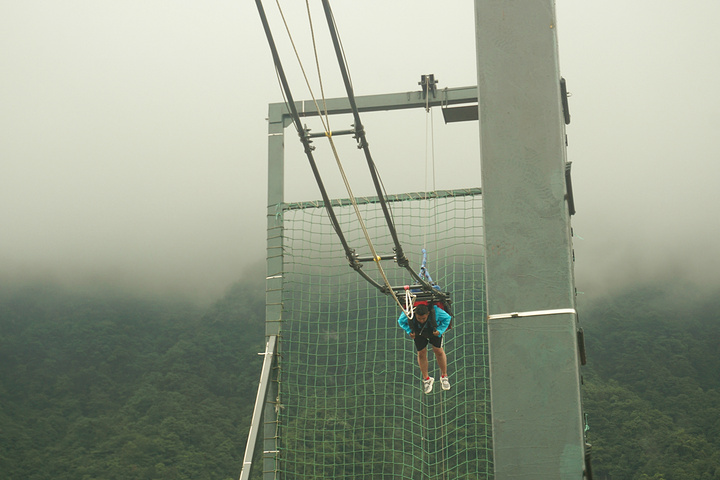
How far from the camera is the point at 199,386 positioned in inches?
1726

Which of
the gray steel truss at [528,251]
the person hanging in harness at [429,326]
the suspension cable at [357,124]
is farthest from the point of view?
the person hanging in harness at [429,326]

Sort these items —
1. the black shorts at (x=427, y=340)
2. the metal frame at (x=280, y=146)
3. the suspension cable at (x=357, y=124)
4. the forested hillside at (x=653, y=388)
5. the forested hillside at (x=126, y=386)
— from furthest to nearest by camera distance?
the forested hillside at (x=126, y=386), the forested hillside at (x=653, y=388), the metal frame at (x=280, y=146), the black shorts at (x=427, y=340), the suspension cable at (x=357, y=124)

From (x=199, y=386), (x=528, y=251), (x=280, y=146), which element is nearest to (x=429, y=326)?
(x=280, y=146)

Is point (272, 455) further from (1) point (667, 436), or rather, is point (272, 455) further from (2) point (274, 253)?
(1) point (667, 436)

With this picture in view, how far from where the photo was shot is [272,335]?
7875 mm

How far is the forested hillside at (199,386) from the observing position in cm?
3188

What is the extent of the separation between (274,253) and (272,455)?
2.00 meters

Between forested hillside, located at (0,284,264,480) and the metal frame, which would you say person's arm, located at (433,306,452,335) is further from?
forested hillside, located at (0,284,264,480)

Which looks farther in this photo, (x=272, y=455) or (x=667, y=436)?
(x=667, y=436)

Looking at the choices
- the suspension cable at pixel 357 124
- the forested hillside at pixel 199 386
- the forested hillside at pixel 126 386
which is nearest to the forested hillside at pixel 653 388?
the forested hillside at pixel 199 386

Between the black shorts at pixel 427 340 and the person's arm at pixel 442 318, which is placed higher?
the person's arm at pixel 442 318

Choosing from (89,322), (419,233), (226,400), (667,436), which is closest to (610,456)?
(667,436)

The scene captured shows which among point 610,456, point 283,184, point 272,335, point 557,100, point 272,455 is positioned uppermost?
point 283,184

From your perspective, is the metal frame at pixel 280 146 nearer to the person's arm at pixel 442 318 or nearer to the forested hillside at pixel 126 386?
the person's arm at pixel 442 318
